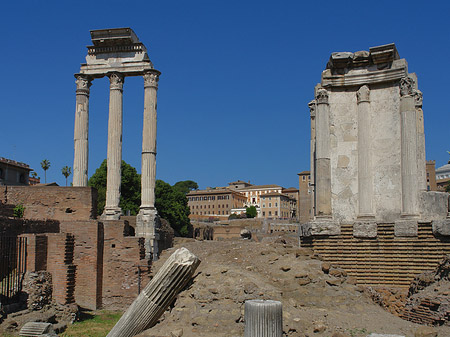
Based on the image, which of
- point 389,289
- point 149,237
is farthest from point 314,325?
point 149,237

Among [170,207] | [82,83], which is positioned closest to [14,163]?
[170,207]

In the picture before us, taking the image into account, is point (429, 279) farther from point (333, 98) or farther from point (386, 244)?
point (333, 98)

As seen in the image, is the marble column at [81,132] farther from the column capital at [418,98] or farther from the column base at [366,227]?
the column capital at [418,98]

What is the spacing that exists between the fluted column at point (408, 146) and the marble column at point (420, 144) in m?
0.19

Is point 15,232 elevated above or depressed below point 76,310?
above

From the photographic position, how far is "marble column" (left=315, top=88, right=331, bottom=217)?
36.4 ft

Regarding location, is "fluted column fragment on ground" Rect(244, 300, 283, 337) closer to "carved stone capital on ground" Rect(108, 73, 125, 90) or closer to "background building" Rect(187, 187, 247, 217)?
"carved stone capital on ground" Rect(108, 73, 125, 90)

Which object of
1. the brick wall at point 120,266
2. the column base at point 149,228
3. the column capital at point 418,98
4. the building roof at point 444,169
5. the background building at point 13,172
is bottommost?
the brick wall at point 120,266

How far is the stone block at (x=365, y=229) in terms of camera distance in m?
10.4

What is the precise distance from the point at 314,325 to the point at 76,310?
8.58 metres

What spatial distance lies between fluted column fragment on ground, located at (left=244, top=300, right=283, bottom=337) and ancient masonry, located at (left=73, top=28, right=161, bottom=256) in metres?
15.9

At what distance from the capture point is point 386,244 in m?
10.2

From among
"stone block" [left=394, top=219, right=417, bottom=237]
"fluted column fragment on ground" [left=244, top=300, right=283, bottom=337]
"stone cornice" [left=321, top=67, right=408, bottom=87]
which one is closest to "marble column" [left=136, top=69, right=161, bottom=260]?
"stone cornice" [left=321, top=67, right=408, bottom=87]

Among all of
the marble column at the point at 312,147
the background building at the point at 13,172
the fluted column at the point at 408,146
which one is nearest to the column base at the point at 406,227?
the fluted column at the point at 408,146
